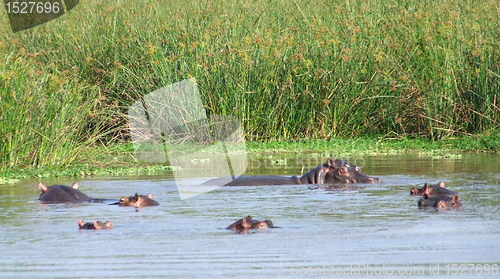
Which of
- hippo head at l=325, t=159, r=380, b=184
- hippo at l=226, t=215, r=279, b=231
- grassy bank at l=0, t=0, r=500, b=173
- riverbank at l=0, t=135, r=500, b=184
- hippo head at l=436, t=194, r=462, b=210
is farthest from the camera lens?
grassy bank at l=0, t=0, r=500, b=173

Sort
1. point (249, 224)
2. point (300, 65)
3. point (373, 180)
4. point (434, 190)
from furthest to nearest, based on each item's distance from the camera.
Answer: point (300, 65) → point (373, 180) → point (434, 190) → point (249, 224)

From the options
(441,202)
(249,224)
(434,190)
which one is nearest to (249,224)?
(249,224)

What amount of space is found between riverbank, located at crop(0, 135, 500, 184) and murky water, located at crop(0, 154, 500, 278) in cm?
108

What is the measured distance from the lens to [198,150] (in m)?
11.2

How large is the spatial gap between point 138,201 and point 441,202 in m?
2.66

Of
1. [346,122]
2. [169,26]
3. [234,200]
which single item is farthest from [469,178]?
[169,26]

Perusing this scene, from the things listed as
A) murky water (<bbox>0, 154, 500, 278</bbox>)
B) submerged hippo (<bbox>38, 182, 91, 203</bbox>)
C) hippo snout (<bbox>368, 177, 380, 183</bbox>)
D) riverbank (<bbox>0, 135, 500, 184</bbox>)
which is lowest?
murky water (<bbox>0, 154, 500, 278</bbox>)

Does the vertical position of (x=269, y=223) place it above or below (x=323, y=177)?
below

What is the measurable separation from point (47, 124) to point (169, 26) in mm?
3755

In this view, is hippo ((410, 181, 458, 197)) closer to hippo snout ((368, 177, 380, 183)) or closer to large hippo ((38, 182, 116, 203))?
hippo snout ((368, 177, 380, 183))

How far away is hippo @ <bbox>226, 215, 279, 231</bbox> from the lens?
5.50 meters

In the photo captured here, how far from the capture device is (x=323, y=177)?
8078 mm

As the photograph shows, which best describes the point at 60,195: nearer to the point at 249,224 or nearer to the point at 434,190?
the point at 249,224

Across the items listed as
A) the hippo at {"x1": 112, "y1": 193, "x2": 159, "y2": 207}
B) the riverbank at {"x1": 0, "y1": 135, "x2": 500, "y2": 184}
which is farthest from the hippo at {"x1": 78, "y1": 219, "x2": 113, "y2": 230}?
the riverbank at {"x1": 0, "y1": 135, "x2": 500, "y2": 184}
